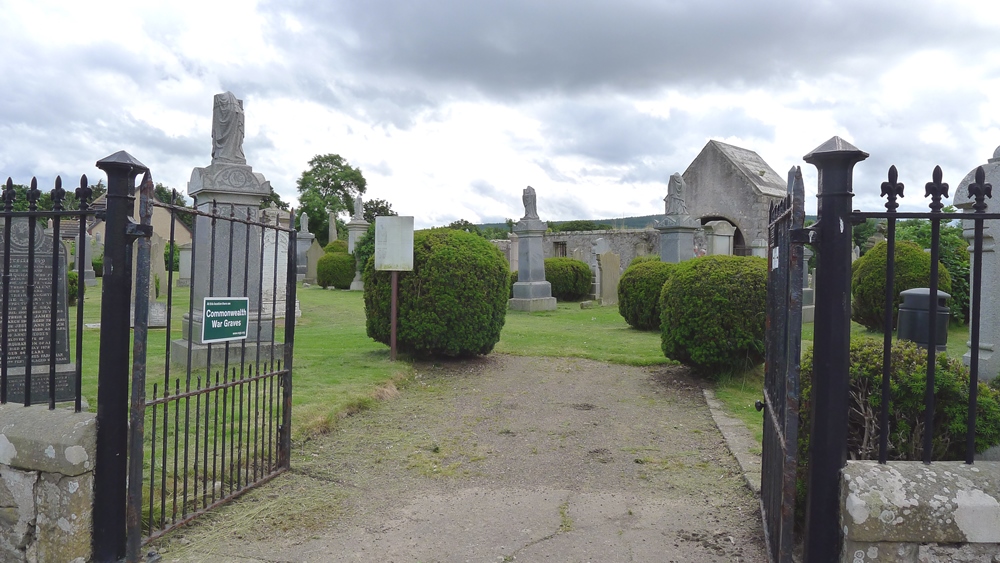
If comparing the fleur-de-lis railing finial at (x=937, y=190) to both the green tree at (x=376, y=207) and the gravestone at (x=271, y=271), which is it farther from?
the green tree at (x=376, y=207)

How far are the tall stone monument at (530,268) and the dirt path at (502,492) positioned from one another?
1057 centimetres

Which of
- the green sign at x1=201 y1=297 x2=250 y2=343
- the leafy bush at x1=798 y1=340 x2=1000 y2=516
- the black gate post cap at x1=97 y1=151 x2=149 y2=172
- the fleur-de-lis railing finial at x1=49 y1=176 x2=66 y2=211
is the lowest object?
the leafy bush at x1=798 y1=340 x2=1000 y2=516

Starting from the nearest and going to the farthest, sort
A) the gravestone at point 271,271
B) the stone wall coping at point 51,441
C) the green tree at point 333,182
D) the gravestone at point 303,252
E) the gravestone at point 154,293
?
the stone wall coping at point 51,441
the gravestone at point 154,293
the gravestone at point 271,271
the gravestone at point 303,252
the green tree at point 333,182

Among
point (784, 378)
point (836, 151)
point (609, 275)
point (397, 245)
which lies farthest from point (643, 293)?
point (836, 151)

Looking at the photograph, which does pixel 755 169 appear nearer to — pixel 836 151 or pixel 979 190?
pixel 979 190

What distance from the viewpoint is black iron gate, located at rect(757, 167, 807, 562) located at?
9.32 ft

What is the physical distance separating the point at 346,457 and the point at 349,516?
1234 mm

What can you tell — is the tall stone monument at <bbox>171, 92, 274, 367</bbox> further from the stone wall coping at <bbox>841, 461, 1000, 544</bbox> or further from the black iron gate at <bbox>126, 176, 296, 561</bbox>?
the stone wall coping at <bbox>841, 461, 1000, 544</bbox>

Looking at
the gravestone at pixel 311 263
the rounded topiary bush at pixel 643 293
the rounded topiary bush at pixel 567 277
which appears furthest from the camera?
the gravestone at pixel 311 263

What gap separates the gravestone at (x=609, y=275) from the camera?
18484 millimetres

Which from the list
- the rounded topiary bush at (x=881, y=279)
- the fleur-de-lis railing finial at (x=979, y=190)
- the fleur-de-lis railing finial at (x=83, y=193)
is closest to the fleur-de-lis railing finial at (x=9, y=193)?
the fleur-de-lis railing finial at (x=83, y=193)

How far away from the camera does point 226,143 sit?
365 inches

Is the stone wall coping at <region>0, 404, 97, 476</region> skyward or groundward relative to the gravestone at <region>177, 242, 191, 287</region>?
groundward

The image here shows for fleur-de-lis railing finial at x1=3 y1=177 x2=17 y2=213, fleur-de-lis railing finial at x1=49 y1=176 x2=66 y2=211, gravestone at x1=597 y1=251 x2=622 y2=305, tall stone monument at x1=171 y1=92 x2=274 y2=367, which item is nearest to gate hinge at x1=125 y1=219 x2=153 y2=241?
fleur-de-lis railing finial at x1=49 y1=176 x2=66 y2=211
